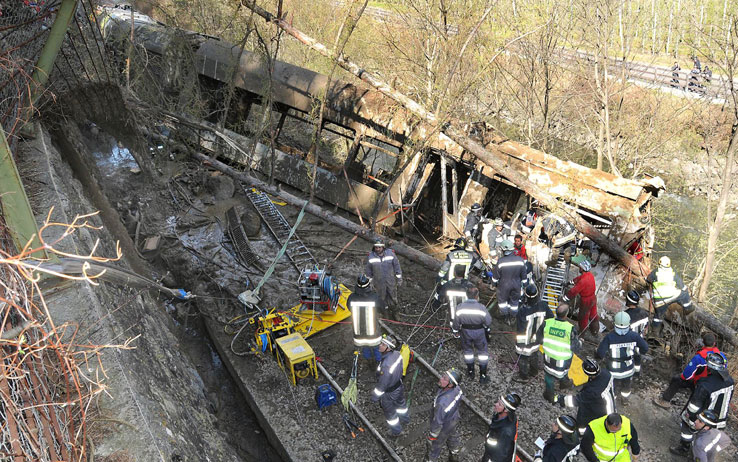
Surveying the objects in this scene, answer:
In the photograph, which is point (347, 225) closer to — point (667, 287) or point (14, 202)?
point (667, 287)

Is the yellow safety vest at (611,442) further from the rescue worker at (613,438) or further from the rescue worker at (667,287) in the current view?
the rescue worker at (667,287)

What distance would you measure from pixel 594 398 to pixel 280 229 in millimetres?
7363

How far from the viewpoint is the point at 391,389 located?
18.9 feet

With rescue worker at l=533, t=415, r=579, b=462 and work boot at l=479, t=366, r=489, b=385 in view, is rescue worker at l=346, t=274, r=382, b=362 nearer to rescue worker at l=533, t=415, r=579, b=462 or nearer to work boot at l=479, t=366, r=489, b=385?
work boot at l=479, t=366, r=489, b=385

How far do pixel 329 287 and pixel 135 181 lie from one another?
22.9 feet

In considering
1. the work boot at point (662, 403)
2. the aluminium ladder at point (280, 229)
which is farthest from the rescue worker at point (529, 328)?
the aluminium ladder at point (280, 229)

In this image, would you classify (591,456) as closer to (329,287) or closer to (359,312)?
(359,312)

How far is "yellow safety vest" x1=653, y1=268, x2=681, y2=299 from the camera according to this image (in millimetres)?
7090

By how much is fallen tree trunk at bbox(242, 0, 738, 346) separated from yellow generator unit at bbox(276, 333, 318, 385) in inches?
191

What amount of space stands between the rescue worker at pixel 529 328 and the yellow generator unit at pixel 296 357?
2.93 metres

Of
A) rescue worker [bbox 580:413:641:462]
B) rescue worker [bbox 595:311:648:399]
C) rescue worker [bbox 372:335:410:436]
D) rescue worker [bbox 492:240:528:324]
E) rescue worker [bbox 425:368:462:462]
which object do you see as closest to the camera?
rescue worker [bbox 580:413:641:462]

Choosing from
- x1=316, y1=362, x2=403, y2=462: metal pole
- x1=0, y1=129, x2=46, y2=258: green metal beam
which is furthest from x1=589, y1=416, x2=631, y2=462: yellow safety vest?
x1=0, y1=129, x2=46, y2=258: green metal beam

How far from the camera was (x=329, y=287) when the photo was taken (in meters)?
7.66

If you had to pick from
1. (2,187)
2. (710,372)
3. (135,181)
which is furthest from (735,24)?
(135,181)
